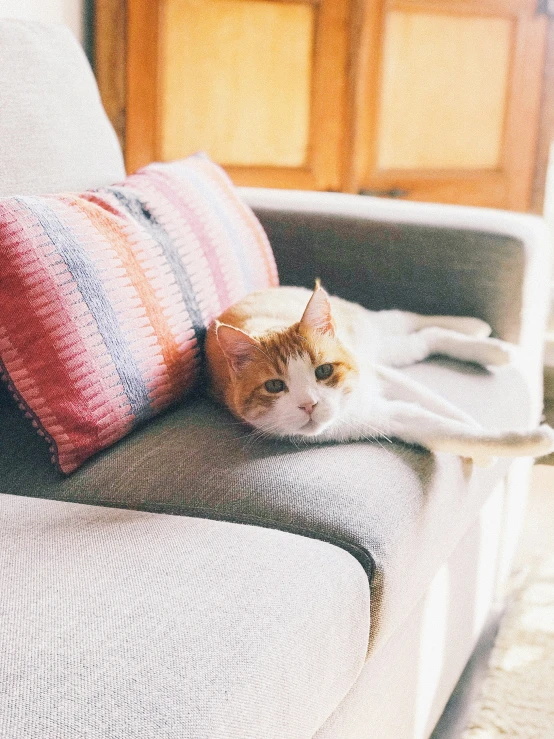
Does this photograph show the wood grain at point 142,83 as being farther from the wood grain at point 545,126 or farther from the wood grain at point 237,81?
the wood grain at point 545,126

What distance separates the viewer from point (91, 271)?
1200 millimetres

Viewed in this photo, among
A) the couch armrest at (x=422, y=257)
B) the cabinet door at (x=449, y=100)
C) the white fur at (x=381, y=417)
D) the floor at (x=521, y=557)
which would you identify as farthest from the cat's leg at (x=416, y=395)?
the cabinet door at (x=449, y=100)

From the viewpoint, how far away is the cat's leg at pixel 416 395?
1333 mm

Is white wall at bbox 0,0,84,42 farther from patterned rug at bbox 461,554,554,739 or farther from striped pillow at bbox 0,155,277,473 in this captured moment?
patterned rug at bbox 461,554,554,739

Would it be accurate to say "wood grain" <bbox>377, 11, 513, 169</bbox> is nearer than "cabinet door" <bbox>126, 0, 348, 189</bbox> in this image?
No

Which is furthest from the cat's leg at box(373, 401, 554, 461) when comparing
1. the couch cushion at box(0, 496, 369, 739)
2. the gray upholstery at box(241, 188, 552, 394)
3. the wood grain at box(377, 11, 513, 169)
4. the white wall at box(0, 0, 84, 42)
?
the wood grain at box(377, 11, 513, 169)

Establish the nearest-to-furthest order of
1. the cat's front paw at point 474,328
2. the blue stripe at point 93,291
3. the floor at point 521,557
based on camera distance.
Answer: the blue stripe at point 93,291
the floor at point 521,557
the cat's front paw at point 474,328

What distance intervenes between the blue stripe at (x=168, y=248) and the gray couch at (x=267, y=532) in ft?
0.40

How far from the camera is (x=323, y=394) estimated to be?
125 cm

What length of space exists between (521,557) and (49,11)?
1.68 m

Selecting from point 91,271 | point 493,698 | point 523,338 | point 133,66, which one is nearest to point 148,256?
point 91,271

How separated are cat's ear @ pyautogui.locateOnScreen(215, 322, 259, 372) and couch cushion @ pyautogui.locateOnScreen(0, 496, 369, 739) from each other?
28cm

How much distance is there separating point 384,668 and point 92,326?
572 mm

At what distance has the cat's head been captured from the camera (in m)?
1.24
